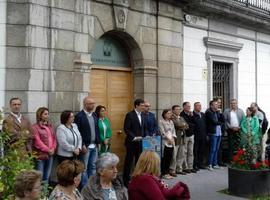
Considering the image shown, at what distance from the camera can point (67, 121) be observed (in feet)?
28.0

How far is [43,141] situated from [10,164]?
3625mm

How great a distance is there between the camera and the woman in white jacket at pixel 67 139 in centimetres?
845

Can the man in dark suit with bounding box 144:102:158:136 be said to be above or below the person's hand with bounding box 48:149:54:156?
above

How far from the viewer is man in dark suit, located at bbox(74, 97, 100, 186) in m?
8.96

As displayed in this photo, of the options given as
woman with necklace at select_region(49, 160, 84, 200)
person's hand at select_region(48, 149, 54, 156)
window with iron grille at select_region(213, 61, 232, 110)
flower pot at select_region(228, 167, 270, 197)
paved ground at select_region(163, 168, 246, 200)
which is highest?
window with iron grille at select_region(213, 61, 232, 110)

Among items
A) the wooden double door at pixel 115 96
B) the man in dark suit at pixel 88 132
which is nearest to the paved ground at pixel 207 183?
the wooden double door at pixel 115 96

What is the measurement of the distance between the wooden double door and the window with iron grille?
4023mm

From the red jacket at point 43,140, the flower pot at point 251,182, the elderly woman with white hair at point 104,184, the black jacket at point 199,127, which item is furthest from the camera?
the black jacket at point 199,127

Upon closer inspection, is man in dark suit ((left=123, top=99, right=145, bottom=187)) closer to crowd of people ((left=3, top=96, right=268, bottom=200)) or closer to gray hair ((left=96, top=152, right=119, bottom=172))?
crowd of people ((left=3, top=96, right=268, bottom=200))

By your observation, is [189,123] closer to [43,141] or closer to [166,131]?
[166,131]

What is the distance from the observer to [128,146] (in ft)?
33.2

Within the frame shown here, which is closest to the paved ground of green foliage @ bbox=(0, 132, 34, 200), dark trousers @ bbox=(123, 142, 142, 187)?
dark trousers @ bbox=(123, 142, 142, 187)

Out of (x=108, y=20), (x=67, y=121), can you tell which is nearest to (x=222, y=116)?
(x=108, y=20)

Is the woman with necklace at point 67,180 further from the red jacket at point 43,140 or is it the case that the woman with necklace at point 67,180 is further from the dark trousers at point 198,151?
the dark trousers at point 198,151
